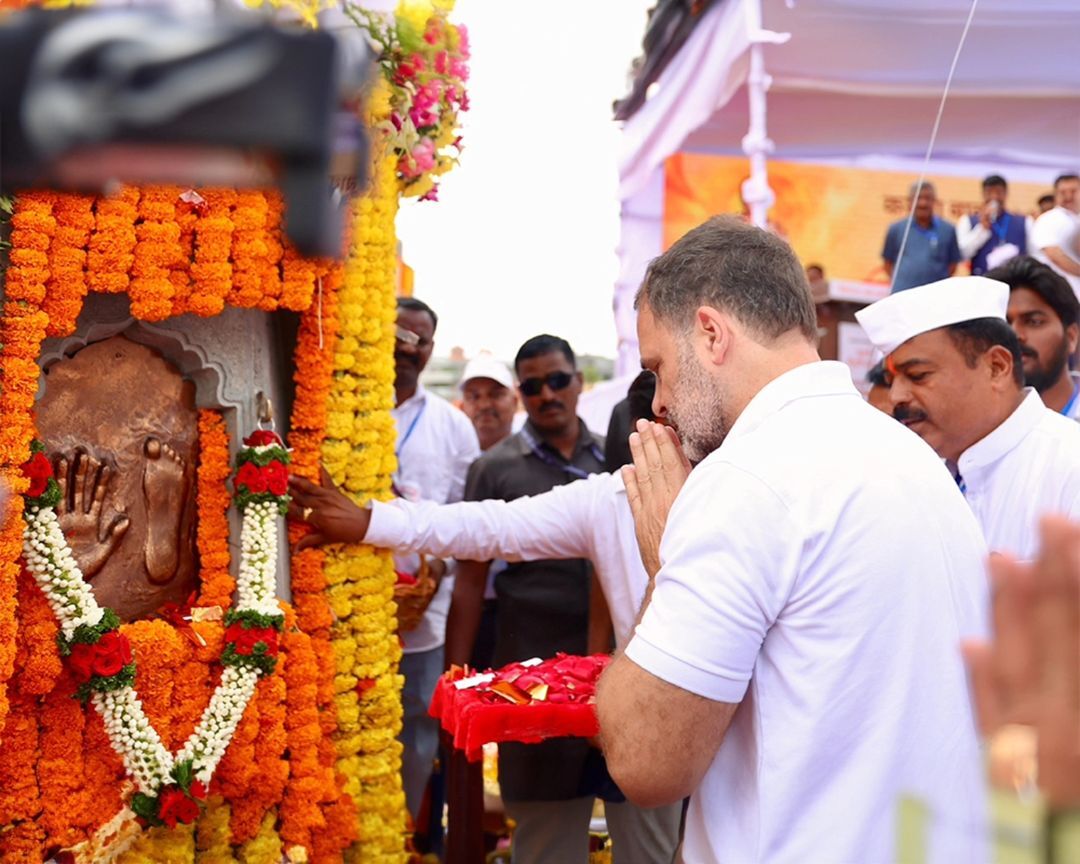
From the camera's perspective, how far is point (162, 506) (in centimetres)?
390

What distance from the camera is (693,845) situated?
219cm

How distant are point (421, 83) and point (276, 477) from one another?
61.5 inches

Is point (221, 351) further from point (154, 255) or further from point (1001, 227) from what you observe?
point (1001, 227)

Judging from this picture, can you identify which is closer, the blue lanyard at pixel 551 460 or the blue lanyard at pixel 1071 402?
the blue lanyard at pixel 1071 402

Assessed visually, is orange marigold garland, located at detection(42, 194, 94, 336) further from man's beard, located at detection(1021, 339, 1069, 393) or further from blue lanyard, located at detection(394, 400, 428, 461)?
man's beard, located at detection(1021, 339, 1069, 393)

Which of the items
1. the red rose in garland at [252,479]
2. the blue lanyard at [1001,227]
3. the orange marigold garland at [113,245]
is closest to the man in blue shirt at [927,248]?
the blue lanyard at [1001,227]

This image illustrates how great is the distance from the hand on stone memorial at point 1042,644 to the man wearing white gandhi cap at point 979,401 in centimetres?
280

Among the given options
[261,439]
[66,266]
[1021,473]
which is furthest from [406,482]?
[1021,473]

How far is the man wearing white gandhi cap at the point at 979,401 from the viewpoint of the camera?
11.7ft

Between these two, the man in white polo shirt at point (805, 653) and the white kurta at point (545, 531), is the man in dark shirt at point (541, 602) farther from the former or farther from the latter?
the man in white polo shirt at point (805, 653)

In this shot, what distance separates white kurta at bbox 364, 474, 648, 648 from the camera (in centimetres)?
386

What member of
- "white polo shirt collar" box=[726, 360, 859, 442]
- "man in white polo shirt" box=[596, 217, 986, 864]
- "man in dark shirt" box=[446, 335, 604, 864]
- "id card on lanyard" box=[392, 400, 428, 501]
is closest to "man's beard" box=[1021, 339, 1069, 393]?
"man in dark shirt" box=[446, 335, 604, 864]

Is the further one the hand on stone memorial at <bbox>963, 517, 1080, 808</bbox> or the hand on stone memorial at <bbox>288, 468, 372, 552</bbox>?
the hand on stone memorial at <bbox>288, 468, 372, 552</bbox>

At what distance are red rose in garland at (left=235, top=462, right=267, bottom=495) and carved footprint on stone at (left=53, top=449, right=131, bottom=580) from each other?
0.42 m
